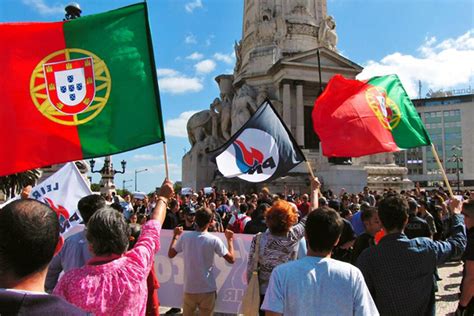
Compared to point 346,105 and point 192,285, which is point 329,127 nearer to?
point 346,105

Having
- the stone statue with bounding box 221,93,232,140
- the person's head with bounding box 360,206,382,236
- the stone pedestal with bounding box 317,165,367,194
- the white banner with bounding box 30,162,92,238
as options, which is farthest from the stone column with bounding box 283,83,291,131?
the white banner with bounding box 30,162,92,238

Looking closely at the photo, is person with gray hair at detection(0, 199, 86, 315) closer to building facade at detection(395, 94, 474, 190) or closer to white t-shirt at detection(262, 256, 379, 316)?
white t-shirt at detection(262, 256, 379, 316)

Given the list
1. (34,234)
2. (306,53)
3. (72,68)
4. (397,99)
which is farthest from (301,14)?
(34,234)

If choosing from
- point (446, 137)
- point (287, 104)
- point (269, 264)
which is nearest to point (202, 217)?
point (269, 264)

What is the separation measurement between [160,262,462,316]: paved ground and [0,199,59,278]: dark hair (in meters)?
6.08

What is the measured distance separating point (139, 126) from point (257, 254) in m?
1.88

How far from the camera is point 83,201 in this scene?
4031mm

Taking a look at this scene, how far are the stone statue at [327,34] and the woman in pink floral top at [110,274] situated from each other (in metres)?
33.0

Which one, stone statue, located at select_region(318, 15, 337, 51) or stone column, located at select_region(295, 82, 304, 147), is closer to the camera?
stone column, located at select_region(295, 82, 304, 147)

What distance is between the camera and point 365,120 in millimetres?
6969

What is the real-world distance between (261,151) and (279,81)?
80.6 ft

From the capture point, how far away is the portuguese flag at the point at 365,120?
687 centimetres

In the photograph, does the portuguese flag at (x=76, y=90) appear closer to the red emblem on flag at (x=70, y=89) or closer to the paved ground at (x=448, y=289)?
the red emblem on flag at (x=70, y=89)

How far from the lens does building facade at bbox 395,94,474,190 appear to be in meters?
76.2
